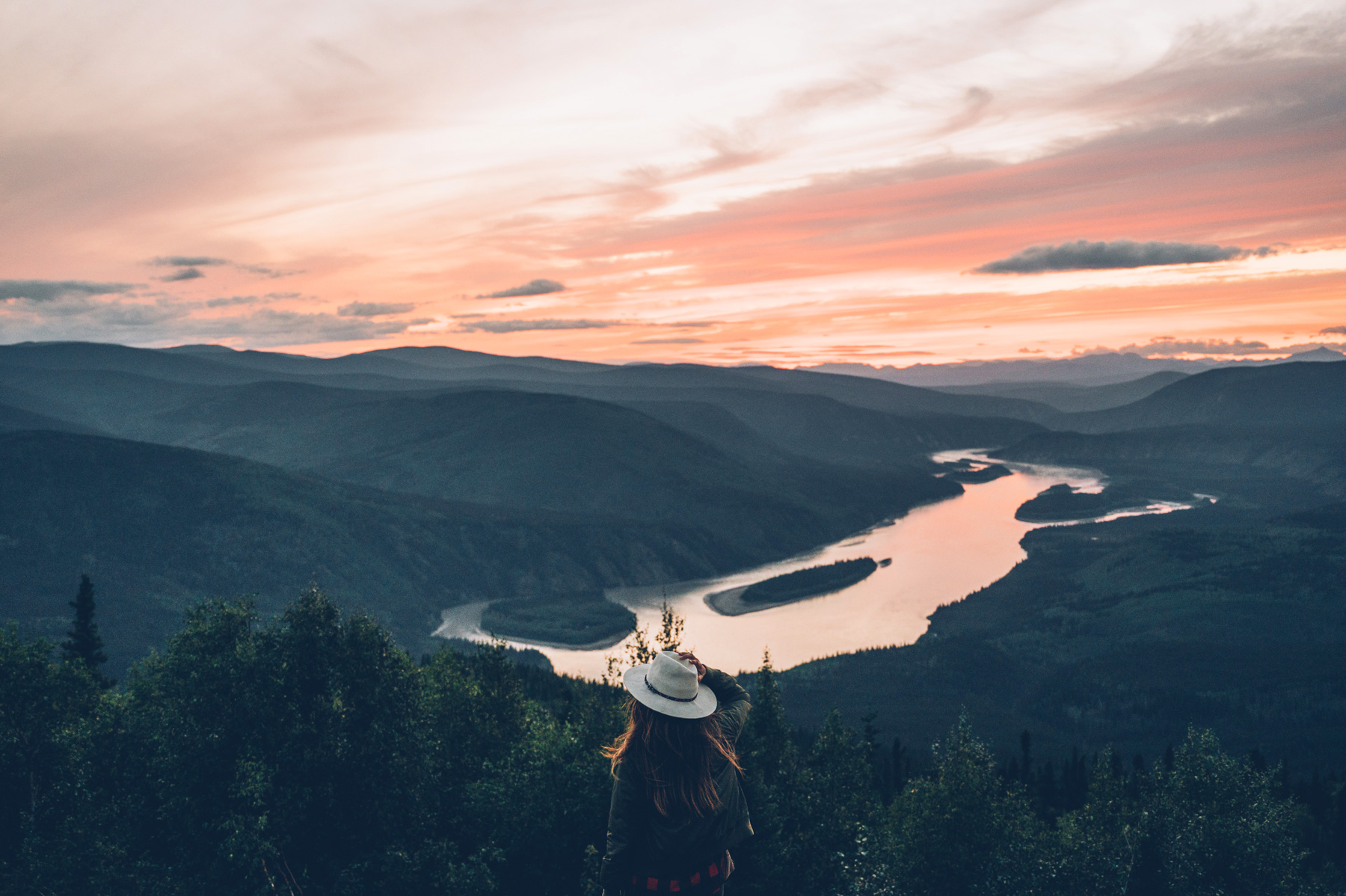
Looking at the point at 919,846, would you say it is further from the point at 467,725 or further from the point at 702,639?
the point at 702,639

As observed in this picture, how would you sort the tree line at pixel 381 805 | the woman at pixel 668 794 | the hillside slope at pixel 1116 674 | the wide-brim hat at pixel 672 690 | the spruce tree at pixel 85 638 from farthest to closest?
1. the hillside slope at pixel 1116 674
2. the spruce tree at pixel 85 638
3. the tree line at pixel 381 805
4. the woman at pixel 668 794
5. the wide-brim hat at pixel 672 690

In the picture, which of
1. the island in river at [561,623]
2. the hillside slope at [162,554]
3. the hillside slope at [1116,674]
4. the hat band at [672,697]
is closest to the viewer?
the hat band at [672,697]

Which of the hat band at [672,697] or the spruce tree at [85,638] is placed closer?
the hat band at [672,697]

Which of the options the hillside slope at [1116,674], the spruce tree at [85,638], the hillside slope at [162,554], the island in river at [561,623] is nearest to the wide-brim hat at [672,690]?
the spruce tree at [85,638]

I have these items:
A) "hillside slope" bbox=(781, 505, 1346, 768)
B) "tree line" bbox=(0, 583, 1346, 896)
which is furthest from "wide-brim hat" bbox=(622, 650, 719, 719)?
"hillside slope" bbox=(781, 505, 1346, 768)

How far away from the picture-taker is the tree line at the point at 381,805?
26109 mm

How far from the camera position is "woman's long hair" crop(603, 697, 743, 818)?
7234 millimetres

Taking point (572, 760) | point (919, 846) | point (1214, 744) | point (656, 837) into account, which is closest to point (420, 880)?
point (572, 760)

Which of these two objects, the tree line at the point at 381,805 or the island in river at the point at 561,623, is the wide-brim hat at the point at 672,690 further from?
the island in river at the point at 561,623

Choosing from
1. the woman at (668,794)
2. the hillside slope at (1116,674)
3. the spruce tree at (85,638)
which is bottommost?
the hillside slope at (1116,674)

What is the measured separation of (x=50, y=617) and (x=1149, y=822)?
163413 mm

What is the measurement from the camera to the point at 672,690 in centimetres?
708

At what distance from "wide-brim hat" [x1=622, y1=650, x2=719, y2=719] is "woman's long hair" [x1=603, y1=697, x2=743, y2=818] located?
15 centimetres

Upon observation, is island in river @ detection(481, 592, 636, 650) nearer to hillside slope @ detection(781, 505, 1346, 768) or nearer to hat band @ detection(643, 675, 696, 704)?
hillside slope @ detection(781, 505, 1346, 768)
